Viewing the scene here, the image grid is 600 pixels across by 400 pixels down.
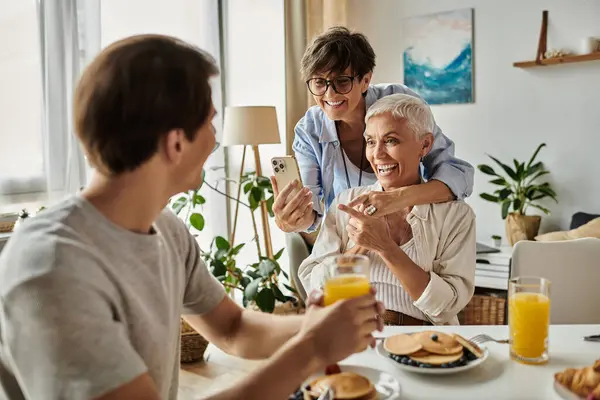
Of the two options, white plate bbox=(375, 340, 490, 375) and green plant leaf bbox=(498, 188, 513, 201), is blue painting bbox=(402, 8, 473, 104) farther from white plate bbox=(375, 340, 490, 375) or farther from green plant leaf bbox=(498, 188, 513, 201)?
white plate bbox=(375, 340, 490, 375)

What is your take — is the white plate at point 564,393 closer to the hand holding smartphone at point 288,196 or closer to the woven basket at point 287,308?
the hand holding smartphone at point 288,196

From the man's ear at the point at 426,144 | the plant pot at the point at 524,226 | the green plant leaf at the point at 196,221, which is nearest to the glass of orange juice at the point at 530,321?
the man's ear at the point at 426,144

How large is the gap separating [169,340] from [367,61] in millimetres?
1372

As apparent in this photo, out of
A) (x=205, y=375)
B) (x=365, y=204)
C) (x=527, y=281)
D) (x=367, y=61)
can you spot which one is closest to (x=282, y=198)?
(x=365, y=204)

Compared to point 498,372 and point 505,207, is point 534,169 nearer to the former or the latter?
point 505,207

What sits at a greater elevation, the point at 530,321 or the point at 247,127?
the point at 247,127

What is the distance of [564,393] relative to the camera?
1.11 m

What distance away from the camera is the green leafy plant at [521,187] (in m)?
3.93

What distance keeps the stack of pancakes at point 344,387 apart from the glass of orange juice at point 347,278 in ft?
0.47

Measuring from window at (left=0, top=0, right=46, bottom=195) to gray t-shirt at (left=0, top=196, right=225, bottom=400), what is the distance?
2.36 m

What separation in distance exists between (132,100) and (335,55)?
1235 millimetres

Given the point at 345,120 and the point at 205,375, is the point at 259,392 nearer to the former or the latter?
the point at 345,120

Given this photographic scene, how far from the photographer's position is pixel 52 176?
126 inches

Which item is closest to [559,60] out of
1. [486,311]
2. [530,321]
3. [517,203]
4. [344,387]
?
[517,203]
